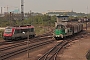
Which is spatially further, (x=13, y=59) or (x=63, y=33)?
(x=63, y=33)

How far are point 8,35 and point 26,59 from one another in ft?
57.2

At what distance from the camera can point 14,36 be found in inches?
1547

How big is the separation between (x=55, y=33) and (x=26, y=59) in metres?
20.7

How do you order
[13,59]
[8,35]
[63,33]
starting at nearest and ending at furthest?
[13,59] → [8,35] → [63,33]

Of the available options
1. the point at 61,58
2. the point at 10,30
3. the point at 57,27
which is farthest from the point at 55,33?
the point at 61,58

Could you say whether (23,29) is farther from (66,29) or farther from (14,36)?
(66,29)

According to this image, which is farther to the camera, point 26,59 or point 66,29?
point 66,29

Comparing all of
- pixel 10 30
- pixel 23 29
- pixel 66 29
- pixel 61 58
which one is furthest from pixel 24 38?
pixel 61 58

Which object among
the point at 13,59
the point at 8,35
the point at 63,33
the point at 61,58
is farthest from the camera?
the point at 63,33

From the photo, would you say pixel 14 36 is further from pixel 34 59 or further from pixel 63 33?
pixel 34 59

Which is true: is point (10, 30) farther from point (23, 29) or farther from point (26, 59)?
point (26, 59)

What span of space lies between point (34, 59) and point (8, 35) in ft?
57.9

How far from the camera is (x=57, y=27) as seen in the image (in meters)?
42.1

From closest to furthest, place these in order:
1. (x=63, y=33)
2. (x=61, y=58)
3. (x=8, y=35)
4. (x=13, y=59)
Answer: (x=13, y=59) < (x=61, y=58) < (x=8, y=35) < (x=63, y=33)
